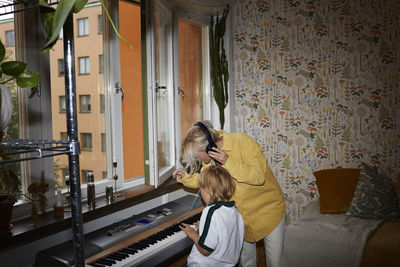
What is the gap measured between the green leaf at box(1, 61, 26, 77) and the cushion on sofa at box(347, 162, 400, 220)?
9.32 ft

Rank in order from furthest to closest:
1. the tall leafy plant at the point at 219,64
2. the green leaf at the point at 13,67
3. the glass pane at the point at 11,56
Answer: the tall leafy plant at the point at 219,64 → the glass pane at the point at 11,56 → the green leaf at the point at 13,67

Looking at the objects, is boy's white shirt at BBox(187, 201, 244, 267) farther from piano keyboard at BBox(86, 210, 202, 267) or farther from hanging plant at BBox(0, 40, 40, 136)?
hanging plant at BBox(0, 40, 40, 136)

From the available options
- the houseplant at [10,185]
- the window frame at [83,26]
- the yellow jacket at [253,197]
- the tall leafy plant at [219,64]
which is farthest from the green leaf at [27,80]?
the tall leafy plant at [219,64]

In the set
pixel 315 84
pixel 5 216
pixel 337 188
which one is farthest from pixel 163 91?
pixel 337 188

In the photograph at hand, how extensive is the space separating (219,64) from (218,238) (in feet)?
7.22

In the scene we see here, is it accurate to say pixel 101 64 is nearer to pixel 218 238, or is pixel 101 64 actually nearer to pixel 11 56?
pixel 11 56

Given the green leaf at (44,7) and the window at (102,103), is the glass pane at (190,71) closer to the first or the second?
the window at (102,103)

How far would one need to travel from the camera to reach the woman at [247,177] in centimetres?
196

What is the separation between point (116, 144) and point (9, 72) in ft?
5.52

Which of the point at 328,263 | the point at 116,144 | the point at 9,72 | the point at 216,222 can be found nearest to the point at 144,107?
the point at 116,144

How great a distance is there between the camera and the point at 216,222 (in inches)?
65.3

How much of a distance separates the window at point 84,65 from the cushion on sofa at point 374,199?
2.50 meters

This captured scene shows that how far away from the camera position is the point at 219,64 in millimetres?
3404

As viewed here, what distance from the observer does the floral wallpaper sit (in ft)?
9.77
